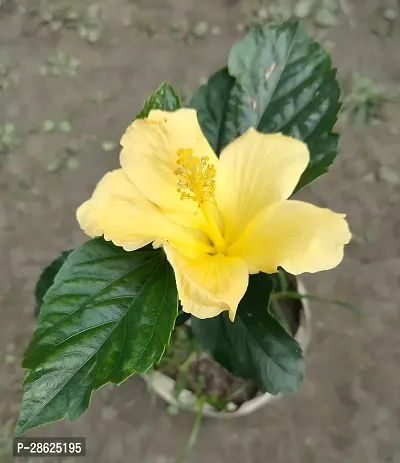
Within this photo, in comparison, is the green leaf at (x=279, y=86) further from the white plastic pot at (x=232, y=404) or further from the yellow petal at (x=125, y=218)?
the white plastic pot at (x=232, y=404)

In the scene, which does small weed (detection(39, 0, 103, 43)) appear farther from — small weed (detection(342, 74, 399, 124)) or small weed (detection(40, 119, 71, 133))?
small weed (detection(342, 74, 399, 124))

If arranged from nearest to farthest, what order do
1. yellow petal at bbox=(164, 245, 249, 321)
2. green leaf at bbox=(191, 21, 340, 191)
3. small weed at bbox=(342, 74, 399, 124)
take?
yellow petal at bbox=(164, 245, 249, 321) → green leaf at bbox=(191, 21, 340, 191) → small weed at bbox=(342, 74, 399, 124)

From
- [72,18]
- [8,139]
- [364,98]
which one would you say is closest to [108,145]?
[8,139]

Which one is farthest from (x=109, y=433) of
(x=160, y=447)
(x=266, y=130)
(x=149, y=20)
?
(x=149, y=20)

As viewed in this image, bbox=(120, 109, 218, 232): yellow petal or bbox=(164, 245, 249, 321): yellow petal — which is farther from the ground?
bbox=(120, 109, 218, 232): yellow petal

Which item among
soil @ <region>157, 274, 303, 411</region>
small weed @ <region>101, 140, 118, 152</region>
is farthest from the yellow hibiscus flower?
small weed @ <region>101, 140, 118, 152</region>

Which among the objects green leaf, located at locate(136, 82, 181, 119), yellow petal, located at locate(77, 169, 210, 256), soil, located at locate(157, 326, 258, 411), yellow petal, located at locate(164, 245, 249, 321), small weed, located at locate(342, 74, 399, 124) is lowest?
soil, located at locate(157, 326, 258, 411)

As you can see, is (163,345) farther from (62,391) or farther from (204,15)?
(204,15)

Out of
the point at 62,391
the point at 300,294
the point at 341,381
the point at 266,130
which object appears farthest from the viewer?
the point at 341,381
